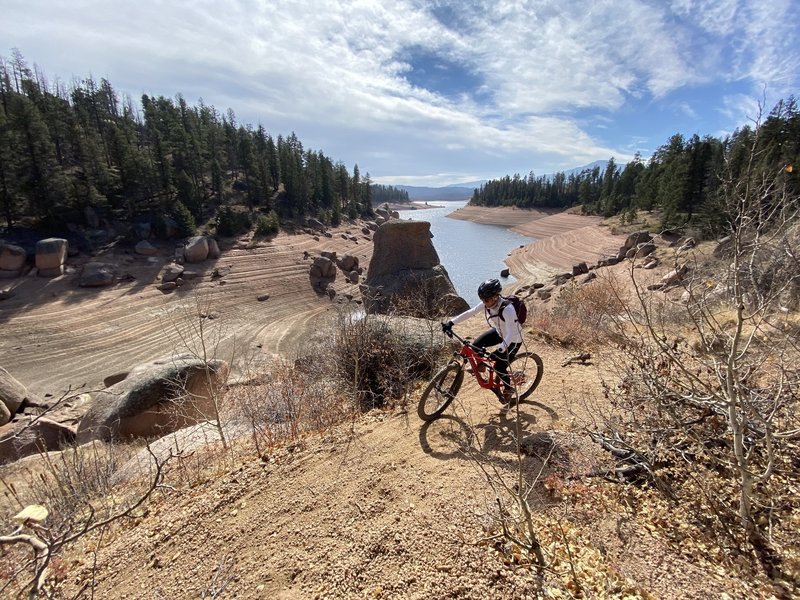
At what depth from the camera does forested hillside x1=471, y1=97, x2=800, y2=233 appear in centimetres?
469

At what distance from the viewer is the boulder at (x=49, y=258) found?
25.5 metres

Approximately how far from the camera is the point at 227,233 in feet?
122

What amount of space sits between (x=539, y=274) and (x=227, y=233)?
3235cm

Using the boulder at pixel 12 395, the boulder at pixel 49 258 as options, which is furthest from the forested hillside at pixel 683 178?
the boulder at pixel 49 258

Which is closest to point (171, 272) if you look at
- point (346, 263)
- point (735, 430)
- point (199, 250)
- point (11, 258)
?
point (199, 250)

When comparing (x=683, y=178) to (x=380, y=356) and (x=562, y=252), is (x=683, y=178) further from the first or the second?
(x=380, y=356)

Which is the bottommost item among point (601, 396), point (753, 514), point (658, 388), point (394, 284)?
point (394, 284)

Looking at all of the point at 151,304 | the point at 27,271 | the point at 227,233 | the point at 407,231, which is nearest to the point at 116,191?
the point at 227,233

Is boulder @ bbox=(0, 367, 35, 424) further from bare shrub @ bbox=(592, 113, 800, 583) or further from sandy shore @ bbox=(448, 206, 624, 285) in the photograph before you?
sandy shore @ bbox=(448, 206, 624, 285)

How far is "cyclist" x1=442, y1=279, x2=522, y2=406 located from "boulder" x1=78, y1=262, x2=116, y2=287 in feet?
98.2

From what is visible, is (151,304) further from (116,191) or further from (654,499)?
(654,499)

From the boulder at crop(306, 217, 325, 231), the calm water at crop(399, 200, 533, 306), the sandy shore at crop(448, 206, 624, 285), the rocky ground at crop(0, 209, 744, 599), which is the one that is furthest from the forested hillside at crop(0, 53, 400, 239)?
the rocky ground at crop(0, 209, 744, 599)

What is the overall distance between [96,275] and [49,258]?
3445 millimetres

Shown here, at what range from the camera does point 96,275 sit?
84.2 ft
